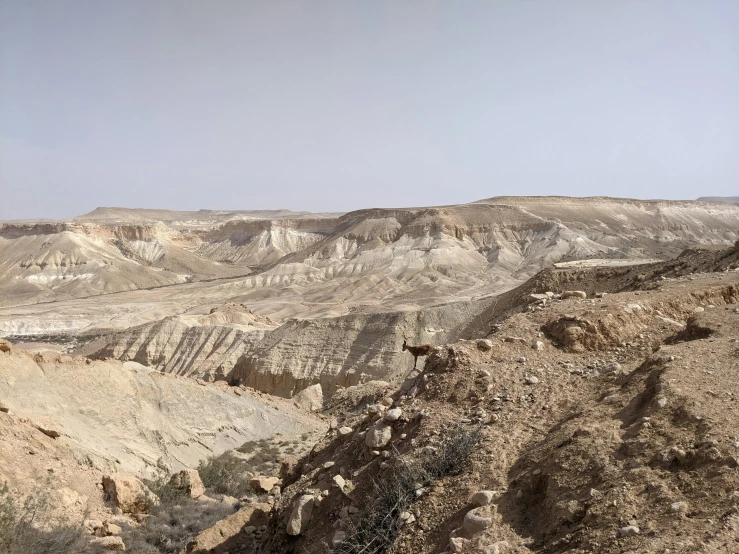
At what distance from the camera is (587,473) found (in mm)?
4637

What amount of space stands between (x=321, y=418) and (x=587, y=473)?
16932 mm

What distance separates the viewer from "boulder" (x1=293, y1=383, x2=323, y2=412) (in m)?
23.3

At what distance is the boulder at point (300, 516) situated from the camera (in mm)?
6047

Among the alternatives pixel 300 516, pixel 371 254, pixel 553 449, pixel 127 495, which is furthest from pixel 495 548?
pixel 371 254

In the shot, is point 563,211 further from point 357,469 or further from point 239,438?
point 357,469

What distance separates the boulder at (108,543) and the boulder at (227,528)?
182 cm

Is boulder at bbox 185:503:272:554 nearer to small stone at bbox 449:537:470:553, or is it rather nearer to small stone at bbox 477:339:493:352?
small stone at bbox 477:339:493:352

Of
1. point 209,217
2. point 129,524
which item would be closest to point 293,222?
point 209,217

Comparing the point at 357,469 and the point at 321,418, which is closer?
the point at 357,469

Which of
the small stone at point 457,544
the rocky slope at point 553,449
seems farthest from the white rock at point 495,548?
the small stone at point 457,544

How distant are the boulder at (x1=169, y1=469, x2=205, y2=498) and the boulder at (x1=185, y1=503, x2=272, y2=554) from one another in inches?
172

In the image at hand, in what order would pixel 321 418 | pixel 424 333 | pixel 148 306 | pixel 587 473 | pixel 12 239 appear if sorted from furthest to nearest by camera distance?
pixel 12 239
pixel 148 306
pixel 424 333
pixel 321 418
pixel 587 473

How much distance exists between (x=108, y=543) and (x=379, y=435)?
5.01 metres

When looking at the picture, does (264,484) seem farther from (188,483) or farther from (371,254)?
(371,254)
